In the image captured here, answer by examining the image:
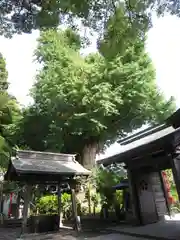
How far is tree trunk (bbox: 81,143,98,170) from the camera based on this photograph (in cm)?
1753

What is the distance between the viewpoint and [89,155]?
17875mm

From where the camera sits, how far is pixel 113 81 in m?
16.8

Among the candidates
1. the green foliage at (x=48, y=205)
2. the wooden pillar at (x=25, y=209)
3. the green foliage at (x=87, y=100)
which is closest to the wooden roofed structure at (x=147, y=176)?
the wooden pillar at (x=25, y=209)

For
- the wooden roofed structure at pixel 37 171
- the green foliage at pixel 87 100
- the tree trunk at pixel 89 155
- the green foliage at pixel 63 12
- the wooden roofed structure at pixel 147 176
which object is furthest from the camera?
the tree trunk at pixel 89 155

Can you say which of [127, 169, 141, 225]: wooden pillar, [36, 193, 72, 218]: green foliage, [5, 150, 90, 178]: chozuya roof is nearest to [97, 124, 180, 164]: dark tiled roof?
[127, 169, 141, 225]: wooden pillar

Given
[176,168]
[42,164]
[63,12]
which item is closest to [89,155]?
[42,164]

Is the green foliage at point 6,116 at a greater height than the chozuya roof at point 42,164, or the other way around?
the green foliage at point 6,116

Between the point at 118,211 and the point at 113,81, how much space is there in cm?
933

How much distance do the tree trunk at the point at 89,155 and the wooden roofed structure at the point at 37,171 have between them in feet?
19.7

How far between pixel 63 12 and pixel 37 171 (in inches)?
239

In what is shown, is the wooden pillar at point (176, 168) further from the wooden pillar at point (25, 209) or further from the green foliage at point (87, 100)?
the green foliage at point (87, 100)

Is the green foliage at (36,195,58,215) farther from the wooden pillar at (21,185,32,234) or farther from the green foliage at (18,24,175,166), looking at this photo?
the wooden pillar at (21,185,32,234)

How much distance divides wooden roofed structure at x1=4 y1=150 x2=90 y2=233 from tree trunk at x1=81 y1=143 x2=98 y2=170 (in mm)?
6004

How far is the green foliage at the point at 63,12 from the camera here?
18.7ft
